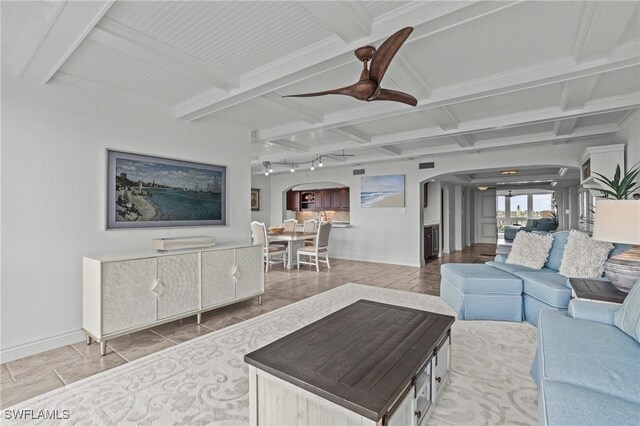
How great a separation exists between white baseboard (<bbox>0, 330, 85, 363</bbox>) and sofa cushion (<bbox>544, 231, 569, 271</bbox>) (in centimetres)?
526

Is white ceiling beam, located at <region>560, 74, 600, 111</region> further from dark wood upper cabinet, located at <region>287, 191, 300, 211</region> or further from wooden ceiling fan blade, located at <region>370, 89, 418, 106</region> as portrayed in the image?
dark wood upper cabinet, located at <region>287, 191, 300, 211</region>

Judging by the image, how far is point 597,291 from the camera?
240 cm

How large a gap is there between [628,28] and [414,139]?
2.92 meters

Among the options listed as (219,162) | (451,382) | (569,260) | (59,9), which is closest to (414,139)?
(569,260)

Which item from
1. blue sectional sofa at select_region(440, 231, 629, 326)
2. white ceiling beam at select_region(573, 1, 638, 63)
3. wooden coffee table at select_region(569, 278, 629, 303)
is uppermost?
white ceiling beam at select_region(573, 1, 638, 63)

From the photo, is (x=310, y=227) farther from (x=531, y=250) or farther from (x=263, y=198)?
(x=531, y=250)

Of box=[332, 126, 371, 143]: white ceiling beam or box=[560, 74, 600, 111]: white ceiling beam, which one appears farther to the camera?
box=[332, 126, 371, 143]: white ceiling beam

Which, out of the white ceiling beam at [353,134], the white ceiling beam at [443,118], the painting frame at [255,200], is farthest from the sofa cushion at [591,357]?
the painting frame at [255,200]

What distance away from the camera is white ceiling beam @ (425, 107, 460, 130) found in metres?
3.85

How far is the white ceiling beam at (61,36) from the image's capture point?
183 cm

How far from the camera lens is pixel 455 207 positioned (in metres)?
10.3

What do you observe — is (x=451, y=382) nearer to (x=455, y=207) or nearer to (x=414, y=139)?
(x=414, y=139)

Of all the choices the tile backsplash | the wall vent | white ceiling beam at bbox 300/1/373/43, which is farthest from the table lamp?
the tile backsplash

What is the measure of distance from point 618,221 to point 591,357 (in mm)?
1277
